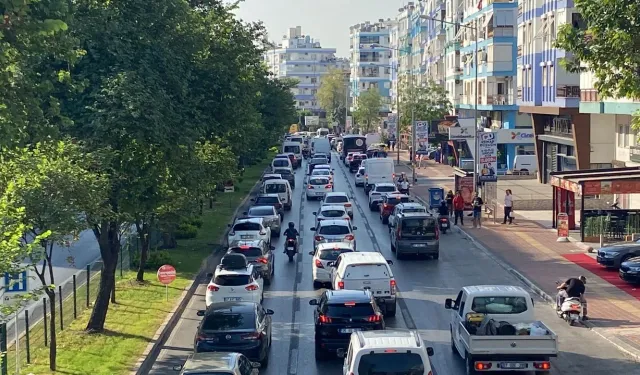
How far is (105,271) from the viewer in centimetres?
2503

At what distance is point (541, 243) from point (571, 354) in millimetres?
19202

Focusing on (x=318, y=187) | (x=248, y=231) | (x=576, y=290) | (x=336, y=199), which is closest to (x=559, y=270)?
(x=576, y=290)

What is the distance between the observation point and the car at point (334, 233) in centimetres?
3516

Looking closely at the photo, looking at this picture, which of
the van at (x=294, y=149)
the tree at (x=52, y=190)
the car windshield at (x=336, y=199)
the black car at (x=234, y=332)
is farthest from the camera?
the van at (x=294, y=149)

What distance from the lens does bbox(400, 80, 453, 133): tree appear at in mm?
93188

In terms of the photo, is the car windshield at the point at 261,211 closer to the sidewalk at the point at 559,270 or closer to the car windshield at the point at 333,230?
the car windshield at the point at 333,230

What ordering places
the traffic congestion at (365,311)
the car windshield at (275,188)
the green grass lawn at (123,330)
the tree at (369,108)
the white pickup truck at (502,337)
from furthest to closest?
1. the tree at (369,108)
2. the car windshield at (275,188)
3. the green grass lawn at (123,330)
4. the white pickup truck at (502,337)
5. the traffic congestion at (365,311)

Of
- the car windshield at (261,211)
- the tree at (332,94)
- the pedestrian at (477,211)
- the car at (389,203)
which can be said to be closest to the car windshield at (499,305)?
the car windshield at (261,211)

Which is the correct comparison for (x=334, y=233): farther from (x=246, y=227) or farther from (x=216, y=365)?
(x=216, y=365)

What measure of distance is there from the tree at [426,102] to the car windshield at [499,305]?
72952 millimetres

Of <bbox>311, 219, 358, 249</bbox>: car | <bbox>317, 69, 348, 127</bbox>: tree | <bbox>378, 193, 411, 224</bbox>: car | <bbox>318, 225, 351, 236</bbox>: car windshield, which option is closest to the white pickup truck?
<bbox>311, 219, 358, 249</bbox>: car

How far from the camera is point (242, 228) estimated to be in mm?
36688

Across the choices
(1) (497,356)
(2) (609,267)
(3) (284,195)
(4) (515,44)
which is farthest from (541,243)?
(4) (515,44)

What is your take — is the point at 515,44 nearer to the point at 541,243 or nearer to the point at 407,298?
the point at 541,243
